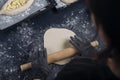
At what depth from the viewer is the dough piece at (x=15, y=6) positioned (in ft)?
3.56

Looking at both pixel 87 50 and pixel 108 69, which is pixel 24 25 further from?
pixel 108 69

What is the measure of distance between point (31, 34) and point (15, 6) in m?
0.16

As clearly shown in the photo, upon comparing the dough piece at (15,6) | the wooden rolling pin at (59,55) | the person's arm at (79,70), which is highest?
the dough piece at (15,6)

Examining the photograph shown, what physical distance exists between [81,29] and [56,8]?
0.48ft

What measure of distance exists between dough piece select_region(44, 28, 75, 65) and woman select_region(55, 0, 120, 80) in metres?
0.26

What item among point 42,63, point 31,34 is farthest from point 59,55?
point 31,34

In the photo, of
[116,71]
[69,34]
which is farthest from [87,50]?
[116,71]

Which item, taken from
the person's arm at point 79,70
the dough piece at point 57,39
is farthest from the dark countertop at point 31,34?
the person's arm at point 79,70

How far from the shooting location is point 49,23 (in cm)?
108

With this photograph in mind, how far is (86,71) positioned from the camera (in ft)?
2.31

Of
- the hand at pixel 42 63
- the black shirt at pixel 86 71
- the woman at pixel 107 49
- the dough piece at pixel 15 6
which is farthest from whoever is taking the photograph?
the dough piece at pixel 15 6

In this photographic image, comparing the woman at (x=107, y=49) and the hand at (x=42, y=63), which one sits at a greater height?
the woman at (x=107, y=49)

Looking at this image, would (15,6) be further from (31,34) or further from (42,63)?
(42,63)

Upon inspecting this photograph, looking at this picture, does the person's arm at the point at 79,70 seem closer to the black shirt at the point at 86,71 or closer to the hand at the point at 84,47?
the black shirt at the point at 86,71
